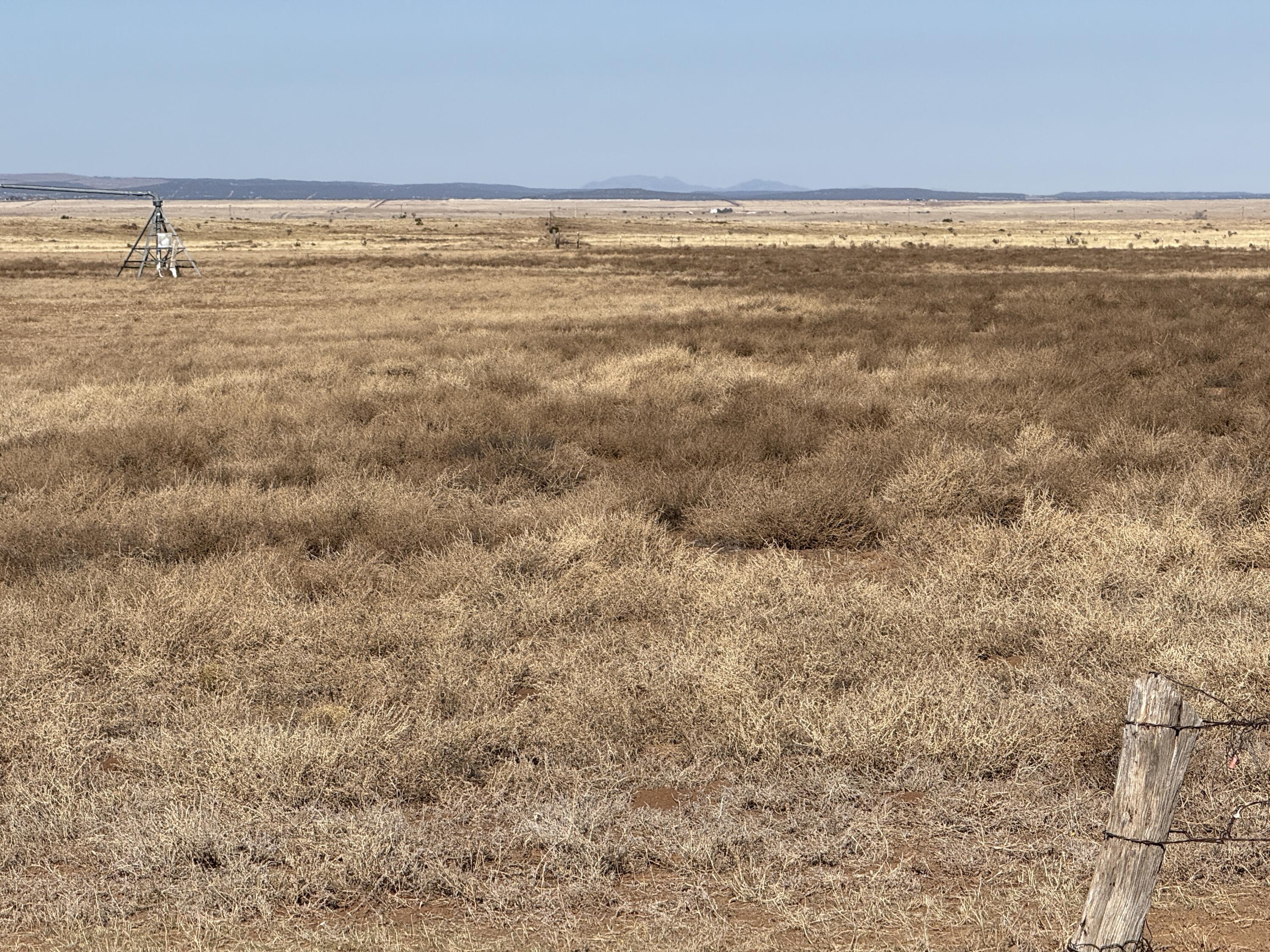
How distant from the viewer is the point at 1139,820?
112 inches

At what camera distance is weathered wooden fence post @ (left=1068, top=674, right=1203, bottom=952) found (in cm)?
284

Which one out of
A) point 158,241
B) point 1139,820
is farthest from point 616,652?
point 158,241

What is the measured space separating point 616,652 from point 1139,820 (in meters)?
3.14

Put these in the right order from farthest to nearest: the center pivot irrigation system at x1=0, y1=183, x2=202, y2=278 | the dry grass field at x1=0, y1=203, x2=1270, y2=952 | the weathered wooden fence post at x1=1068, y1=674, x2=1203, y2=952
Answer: the center pivot irrigation system at x1=0, y1=183, x2=202, y2=278
the dry grass field at x1=0, y1=203, x2=1270, y2=952
the weathered wooden fence post at x1=1068, y1=674, x2=1203, y2=952

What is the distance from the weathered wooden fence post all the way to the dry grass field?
0.51 metres

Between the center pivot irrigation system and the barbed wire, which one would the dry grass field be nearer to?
the barbed wire

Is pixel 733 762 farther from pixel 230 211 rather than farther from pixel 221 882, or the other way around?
pixel 230 211

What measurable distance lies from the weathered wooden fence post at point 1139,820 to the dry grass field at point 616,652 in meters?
0.51

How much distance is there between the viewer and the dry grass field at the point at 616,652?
3.63m

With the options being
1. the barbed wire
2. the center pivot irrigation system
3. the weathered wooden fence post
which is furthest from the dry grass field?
the center pivot irrigation system

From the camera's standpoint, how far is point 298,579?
6656mm

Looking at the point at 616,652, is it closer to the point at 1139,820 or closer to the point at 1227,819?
the point at 1227,819

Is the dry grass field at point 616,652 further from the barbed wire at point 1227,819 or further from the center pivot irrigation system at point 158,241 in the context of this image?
the center pivot irrigation system at point 158,241

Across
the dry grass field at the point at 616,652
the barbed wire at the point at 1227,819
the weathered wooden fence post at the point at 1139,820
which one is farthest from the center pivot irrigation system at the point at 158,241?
the weathered wooden fence post at the point at 1139,820
